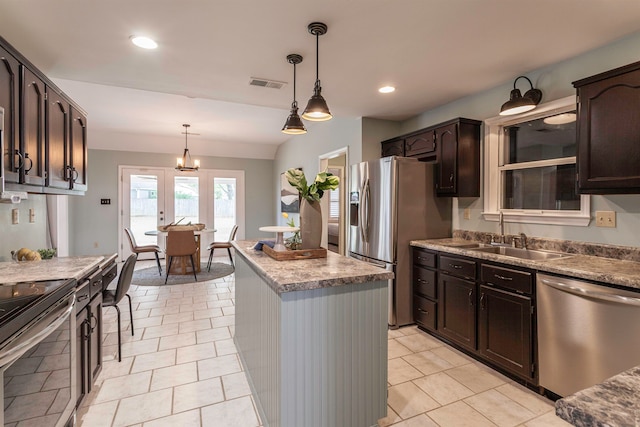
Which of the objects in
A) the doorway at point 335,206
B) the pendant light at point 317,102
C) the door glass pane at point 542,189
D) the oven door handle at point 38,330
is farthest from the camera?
the doorway at point 335,206

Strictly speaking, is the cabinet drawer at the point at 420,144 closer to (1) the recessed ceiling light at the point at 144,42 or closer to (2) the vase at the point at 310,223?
(2) the vase at the point at 310,223

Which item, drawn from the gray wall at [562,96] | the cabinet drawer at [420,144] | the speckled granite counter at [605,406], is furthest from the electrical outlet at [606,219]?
the speckled granite counter at [605,406]

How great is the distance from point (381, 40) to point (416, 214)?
1.76m

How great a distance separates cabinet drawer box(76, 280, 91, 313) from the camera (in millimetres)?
1799

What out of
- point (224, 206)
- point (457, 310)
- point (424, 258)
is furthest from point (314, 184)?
point (224, 206)

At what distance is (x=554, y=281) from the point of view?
2.04m

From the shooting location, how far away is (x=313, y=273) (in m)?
1.71

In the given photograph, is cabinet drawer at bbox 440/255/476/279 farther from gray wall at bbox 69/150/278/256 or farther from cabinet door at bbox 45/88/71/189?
gray wall at bbox 69/150/278/256

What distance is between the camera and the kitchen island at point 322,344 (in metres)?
1.56

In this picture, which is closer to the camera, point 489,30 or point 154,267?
point 489,30

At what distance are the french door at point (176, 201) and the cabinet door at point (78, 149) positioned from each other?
147 inches

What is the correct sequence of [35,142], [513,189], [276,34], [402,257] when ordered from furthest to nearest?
[402,257]
[513,189]
[276,34]
[35,142]

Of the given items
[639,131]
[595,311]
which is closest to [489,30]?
[639,131]

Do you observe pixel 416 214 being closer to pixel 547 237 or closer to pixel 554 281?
pixel 547 237
